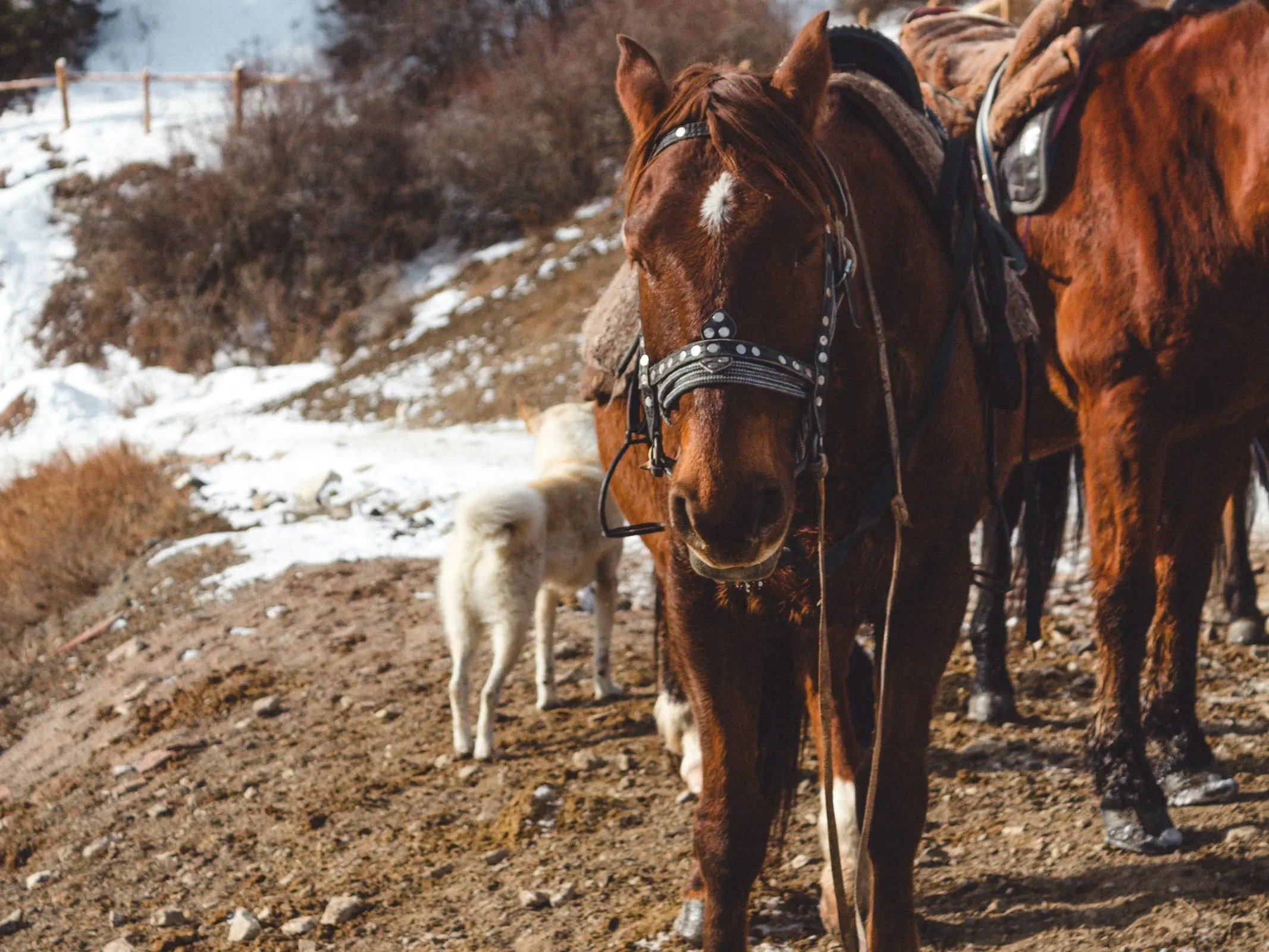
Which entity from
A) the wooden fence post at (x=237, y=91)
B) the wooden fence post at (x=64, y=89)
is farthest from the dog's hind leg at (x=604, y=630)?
the wooden fence post at (x=64, y=89)

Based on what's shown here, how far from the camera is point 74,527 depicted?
10.6m

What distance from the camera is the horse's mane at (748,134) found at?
2193mm

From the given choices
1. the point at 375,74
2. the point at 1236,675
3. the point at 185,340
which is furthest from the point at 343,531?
the point at 375,74

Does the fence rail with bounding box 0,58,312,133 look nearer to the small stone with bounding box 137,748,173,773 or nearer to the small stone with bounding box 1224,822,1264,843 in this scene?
the small stone with bounding box 137,748,173,773

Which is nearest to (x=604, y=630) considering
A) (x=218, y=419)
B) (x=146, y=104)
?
(x=218, y=419)

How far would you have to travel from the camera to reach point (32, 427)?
1884 cm

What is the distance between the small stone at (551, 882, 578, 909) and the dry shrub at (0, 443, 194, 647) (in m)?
6.89

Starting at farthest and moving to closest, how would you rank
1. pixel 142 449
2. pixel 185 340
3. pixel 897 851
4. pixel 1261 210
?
pixel 185 340 < pixel 142 449 < pixel 1261 210 < pixel 897 851

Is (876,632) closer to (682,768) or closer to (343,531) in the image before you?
(682,768)

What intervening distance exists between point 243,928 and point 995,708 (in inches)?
132

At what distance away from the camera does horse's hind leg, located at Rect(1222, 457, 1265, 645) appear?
19.2 feet

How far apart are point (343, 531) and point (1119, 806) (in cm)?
691

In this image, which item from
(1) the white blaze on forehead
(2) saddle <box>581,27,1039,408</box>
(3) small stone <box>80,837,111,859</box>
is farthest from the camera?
(3) small stone <box>80,837,111,859</box>

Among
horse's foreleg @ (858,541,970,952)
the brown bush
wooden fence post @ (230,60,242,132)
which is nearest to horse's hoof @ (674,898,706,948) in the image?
horse's foreleg @ (858,541,970,952)
